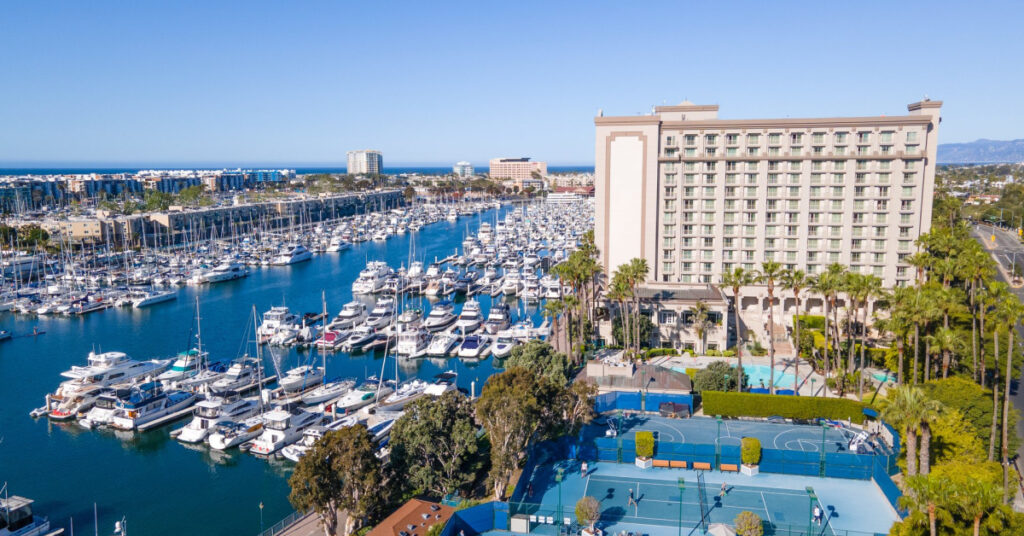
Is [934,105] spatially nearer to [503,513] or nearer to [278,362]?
[503,513]

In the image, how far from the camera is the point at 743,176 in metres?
65.8

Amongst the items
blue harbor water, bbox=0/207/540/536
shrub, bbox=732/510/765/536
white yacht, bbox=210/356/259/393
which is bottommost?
blue harbor water, bbox=0/207/540/536

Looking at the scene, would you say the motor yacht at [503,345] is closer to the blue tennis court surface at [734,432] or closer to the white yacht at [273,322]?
the blue tennis court surface at [734,432]

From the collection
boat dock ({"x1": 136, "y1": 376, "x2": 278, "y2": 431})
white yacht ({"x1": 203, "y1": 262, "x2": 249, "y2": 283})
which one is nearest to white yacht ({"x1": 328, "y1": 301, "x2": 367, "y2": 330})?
boat dock ({"x1": 136, "y1": 376, "x2": 278, "y2": 431})

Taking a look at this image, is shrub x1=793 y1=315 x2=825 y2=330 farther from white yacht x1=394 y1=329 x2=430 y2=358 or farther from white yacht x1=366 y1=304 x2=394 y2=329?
white yacht x1=366 y1=304 x2=394 y2=329

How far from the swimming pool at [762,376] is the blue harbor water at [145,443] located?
22.7 metres

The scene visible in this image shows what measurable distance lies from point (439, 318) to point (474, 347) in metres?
11.9

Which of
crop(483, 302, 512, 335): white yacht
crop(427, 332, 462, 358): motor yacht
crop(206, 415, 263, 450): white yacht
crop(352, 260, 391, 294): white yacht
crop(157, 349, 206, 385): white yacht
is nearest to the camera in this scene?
crop(206, 415, 263, 450): white yacht

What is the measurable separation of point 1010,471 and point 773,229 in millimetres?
33932

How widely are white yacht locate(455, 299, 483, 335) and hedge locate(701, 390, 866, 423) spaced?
34.6 metres

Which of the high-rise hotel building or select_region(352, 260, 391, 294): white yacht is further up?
the high-rise hotel building

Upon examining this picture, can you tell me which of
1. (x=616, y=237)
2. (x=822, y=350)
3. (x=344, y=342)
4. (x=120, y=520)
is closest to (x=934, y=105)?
(x=822, y=350)

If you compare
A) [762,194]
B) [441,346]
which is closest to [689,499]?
[441,346]

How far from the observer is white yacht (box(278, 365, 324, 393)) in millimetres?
56188
